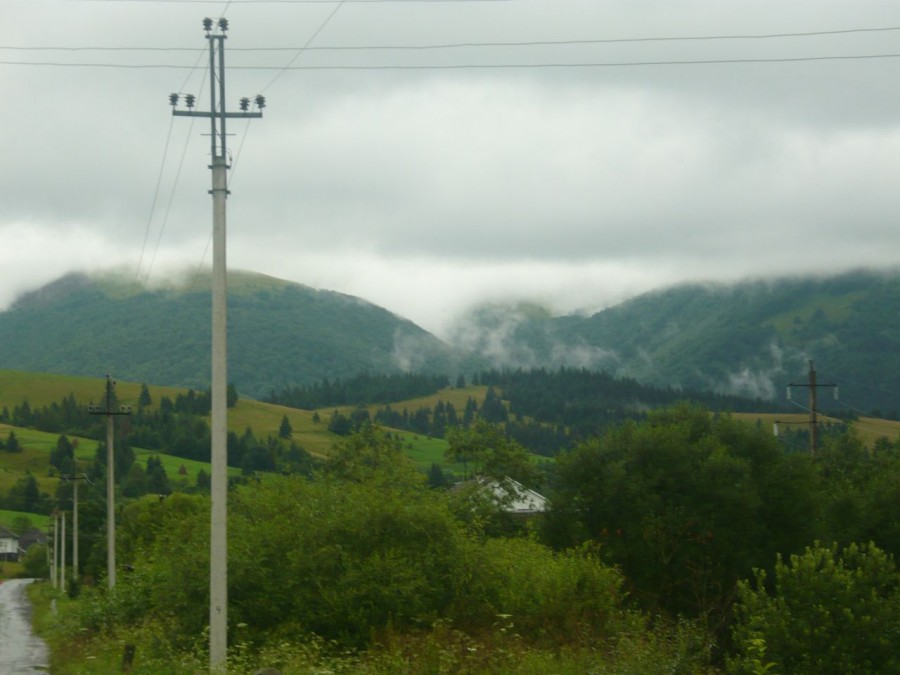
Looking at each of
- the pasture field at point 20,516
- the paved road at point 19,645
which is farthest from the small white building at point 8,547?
the paved road at point 19,645

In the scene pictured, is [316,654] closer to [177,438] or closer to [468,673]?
[468,673]

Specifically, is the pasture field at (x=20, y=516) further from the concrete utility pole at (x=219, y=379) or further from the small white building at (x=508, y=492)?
the concrete utility pole at (x=219, y=379)

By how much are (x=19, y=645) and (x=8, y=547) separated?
160 meters

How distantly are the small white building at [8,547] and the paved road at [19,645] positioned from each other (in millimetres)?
121194

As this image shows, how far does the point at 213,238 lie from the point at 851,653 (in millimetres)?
14398

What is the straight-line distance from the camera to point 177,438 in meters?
176

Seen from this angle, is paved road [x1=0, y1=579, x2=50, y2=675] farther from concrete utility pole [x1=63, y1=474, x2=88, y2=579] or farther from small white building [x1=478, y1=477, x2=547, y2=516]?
small white building [x1=478, y1=477, x2=547, y2=516]

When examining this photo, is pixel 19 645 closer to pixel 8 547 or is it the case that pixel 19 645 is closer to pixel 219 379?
pixel 219 379

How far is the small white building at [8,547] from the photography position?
185613mm

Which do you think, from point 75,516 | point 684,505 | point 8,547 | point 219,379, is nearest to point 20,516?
point 8,547

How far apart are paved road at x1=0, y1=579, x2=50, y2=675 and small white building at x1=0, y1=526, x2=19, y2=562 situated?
12119 centimetres

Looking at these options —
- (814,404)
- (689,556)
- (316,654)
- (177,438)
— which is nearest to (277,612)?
(316,654)

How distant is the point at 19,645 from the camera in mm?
42688

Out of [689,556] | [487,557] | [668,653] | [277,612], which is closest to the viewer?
[668,653]
